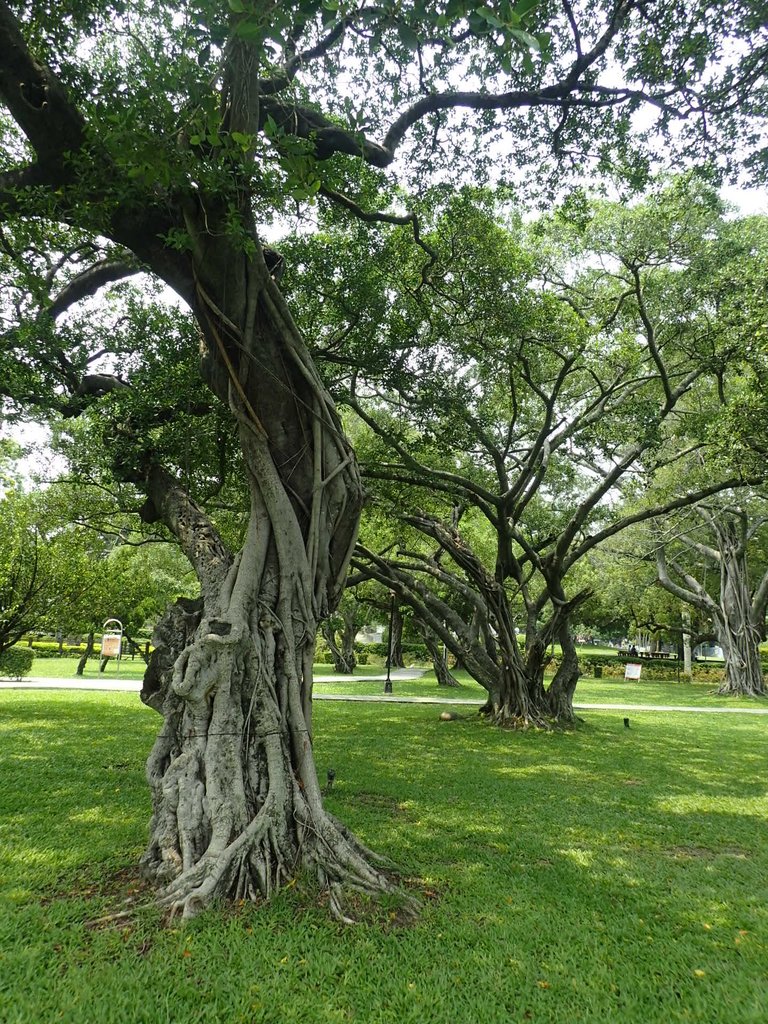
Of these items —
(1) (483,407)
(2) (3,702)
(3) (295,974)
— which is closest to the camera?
(3) (295,974)

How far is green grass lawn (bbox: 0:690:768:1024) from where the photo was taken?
2811mm

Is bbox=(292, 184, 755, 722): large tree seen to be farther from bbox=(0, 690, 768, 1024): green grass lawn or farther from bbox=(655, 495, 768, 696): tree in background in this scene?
bbox=(655, 495, 768, 696): tree in background

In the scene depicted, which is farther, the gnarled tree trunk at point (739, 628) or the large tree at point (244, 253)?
the gnarled tree trunk at point (739, 628)

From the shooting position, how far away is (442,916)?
12.0ft

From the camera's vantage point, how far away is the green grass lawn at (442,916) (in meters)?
2.81

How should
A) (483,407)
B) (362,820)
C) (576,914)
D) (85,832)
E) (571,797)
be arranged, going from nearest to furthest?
(576,914) → (85,832) → (362,820) → (571,797) → (483,407)

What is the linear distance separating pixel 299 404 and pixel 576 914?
4.01m

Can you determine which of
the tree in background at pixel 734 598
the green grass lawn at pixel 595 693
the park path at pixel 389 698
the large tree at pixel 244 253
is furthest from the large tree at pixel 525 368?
the tree in background at pixel 734 598

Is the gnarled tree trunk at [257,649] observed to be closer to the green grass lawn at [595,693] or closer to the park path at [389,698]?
the park path at [389,698]

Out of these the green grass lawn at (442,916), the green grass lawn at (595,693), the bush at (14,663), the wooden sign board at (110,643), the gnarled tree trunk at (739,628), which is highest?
the gnarled tree trunk at (739,628)

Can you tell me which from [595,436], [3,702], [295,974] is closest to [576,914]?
[295,974]

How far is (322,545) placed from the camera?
521cm

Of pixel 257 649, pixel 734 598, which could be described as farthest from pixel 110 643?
pixel 734 598

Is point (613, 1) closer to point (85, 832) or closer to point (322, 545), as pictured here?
point (322, 545)
